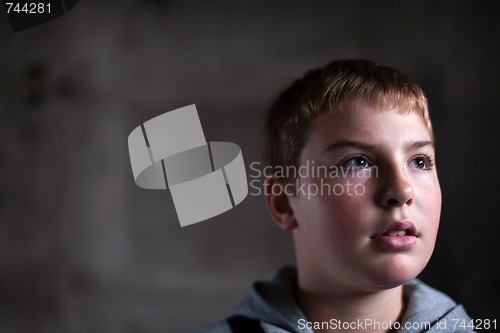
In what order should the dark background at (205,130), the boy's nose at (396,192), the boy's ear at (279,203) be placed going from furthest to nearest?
the dark background at (205,130), the boy's ear at (279,203), the boy's nose at (396,192)

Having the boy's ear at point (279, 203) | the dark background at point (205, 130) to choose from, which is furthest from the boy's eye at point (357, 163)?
the dark background at point (205, 130)

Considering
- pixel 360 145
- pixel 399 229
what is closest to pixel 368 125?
pixel 360 145

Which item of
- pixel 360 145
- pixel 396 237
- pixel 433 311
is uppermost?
pixel 360 145

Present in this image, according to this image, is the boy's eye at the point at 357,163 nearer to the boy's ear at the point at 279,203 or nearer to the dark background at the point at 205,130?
the boy's ear at the point at 279,203

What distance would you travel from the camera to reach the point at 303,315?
858 mm

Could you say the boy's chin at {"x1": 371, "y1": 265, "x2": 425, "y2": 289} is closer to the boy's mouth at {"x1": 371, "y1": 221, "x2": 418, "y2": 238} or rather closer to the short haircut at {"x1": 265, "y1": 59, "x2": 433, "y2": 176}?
the boy's mouth at {"x1": 371, "y1": 221, "x2": 418, "y2": 238}

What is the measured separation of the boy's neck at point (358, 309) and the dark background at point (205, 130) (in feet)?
0.92

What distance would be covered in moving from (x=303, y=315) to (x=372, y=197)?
201 millimetres

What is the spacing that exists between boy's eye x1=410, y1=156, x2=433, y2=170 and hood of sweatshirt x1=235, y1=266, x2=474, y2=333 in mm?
179

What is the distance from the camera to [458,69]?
3.66 ft

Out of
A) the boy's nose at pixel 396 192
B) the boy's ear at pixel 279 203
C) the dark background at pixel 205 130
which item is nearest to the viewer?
the boy's nose at pixel 396 192

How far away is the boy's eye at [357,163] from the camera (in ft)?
2.59

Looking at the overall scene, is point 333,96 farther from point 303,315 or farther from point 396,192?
point 303,315

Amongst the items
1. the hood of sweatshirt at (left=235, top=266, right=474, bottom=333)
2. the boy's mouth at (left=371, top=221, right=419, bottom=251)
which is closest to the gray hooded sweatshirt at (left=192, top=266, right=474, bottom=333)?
the hood of sweatshirt at (left=235, top=266, right=474, bottom=333)
